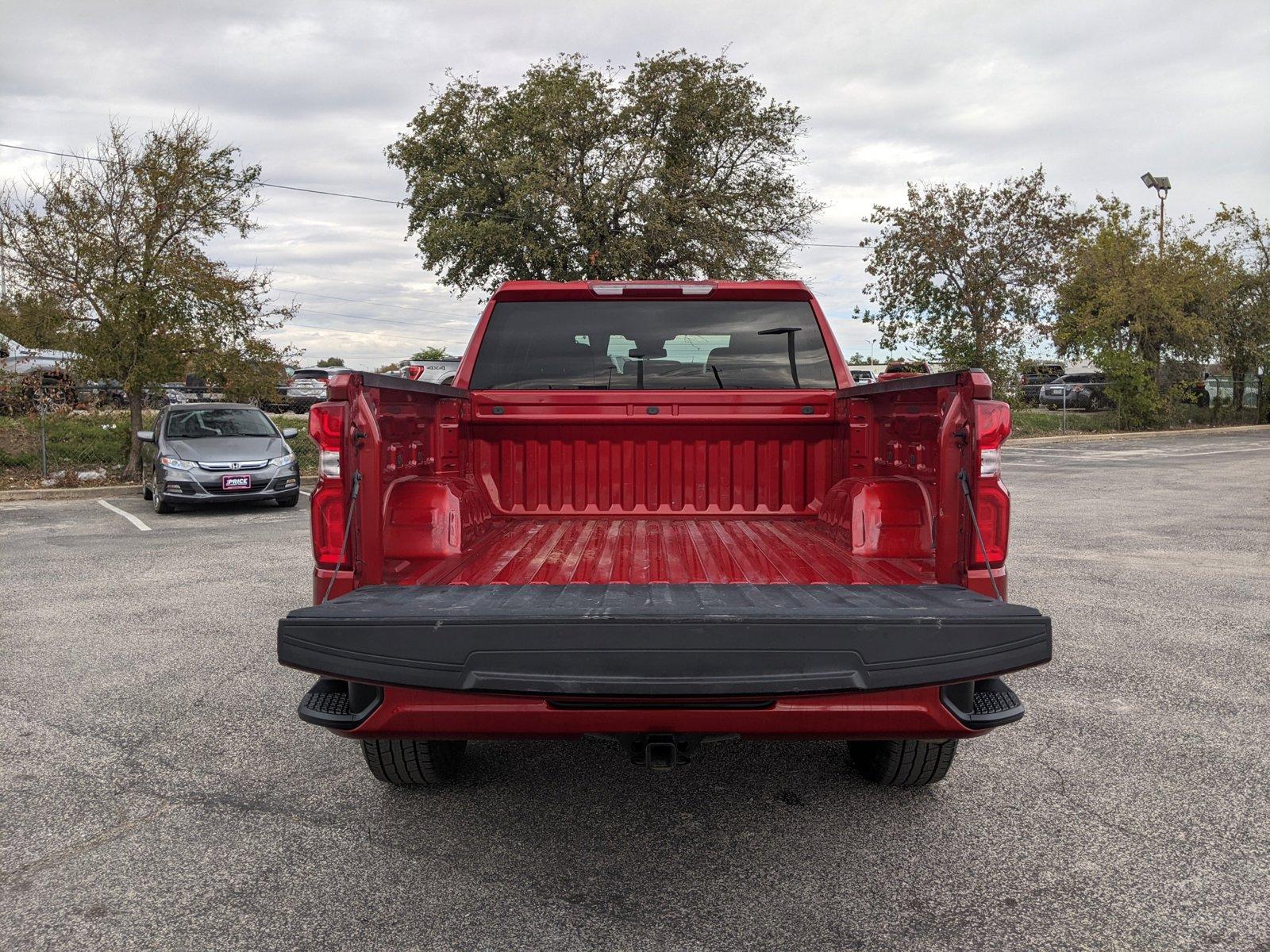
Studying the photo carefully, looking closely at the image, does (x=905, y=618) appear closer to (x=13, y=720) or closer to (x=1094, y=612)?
(x=13, y=720)

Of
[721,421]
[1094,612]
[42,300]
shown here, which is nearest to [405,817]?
[721,421]

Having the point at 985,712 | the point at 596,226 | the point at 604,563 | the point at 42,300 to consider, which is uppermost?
the point at 596,226

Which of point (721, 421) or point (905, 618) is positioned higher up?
point (721, 421)

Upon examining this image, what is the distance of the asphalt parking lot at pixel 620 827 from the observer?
8.70ft

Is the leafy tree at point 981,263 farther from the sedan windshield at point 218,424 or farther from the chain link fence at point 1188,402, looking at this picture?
the sedan windshield at point 218,424

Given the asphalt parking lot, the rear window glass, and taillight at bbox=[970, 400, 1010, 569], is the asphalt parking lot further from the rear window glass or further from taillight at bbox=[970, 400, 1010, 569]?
the rear window glass

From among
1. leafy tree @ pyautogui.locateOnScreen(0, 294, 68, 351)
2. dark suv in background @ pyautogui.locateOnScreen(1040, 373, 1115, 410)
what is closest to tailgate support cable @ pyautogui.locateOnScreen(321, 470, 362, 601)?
leafy tree @ pyautogui.locateOnScreen(0, 294, 68, 351)

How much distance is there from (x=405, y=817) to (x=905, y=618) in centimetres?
202

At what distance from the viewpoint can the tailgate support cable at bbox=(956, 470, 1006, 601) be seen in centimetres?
286

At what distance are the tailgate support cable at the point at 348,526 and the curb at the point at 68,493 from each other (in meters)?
14.1

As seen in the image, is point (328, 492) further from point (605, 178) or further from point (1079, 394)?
point (1079, 394)

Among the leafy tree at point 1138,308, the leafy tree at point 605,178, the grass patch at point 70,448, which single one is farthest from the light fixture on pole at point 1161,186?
the grass patch at point 70,448

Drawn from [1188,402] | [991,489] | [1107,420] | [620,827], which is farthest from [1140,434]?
[620,827]

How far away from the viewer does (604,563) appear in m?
3.51
